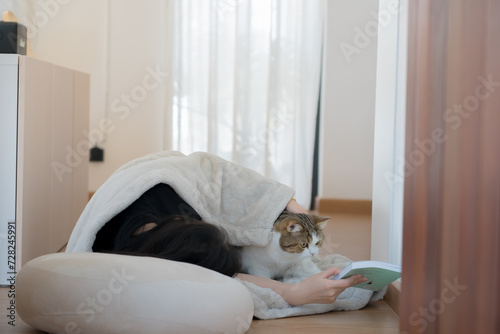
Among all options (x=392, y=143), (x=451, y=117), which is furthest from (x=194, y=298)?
(x=392, y=143)

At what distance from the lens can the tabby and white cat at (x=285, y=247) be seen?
1360 mm

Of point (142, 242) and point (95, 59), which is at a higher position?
point (95, 59)

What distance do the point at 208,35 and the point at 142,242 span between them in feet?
8.52

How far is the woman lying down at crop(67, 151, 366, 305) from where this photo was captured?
3.89 feet

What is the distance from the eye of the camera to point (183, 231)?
45.6 inches

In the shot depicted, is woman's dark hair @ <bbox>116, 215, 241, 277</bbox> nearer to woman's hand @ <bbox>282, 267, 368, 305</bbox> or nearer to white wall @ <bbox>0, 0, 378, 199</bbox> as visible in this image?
woman's hand @ <bbox>282, 267, 368, 305</bbox>

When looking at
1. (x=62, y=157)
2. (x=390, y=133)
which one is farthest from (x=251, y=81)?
(x=390, y=133)

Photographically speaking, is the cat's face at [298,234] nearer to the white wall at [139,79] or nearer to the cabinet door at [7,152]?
the cabinet door at [7,152]

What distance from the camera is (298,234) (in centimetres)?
136

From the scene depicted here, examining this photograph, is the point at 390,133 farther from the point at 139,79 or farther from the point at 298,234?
the point at 139,79

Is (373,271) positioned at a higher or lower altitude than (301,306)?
higher

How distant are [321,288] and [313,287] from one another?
0.02 meters

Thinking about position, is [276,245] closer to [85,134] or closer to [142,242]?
[142,242]

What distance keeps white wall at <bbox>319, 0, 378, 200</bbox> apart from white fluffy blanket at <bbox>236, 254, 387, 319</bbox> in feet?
6.93
